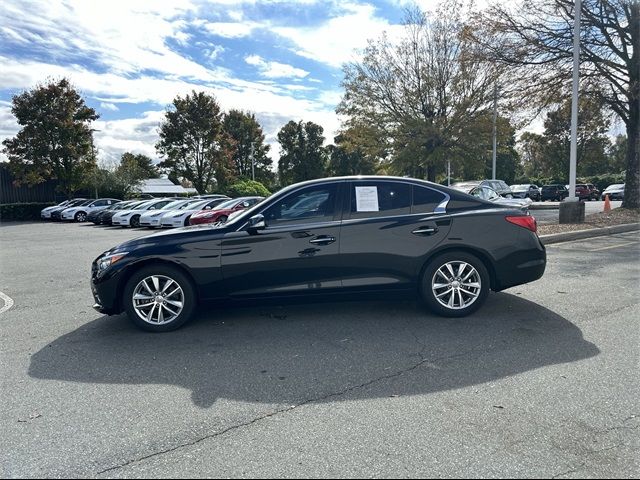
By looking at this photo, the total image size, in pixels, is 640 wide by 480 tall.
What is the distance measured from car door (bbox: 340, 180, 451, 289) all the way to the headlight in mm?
2352

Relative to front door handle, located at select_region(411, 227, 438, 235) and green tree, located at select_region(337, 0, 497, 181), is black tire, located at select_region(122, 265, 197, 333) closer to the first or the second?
front door handle, located at select_region(411, 227, 438, 235)

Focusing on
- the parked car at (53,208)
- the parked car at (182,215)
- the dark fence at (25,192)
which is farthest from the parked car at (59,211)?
the parked car at (182,215)

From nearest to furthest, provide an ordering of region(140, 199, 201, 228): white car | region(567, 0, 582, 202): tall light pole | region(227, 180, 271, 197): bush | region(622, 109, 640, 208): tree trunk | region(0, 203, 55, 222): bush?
1. region(567, 0, 582, 202): tall light pole
2. region(622, 109, 640, 208): tree trunk
3. region(140, 199, 201, 228): white car
4. region(0, 203, 55, 222): bush
5. region(227, 180, 271, 197): bush

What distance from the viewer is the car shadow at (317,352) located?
376 centimetres

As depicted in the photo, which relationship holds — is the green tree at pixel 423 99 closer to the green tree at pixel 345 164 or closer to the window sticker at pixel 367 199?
the window sticker at pixel 367 199

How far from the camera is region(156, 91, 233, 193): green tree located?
134 feet

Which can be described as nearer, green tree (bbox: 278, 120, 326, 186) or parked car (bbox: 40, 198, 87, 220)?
parked car (bbox: 40, 198, 87, 220)

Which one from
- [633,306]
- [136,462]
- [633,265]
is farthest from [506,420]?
[633,265]

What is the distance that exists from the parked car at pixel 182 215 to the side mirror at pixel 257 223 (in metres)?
17.1

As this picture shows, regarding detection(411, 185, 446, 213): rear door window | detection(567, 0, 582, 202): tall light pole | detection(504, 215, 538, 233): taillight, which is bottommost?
detection(504, 215, 538, 233): taillight

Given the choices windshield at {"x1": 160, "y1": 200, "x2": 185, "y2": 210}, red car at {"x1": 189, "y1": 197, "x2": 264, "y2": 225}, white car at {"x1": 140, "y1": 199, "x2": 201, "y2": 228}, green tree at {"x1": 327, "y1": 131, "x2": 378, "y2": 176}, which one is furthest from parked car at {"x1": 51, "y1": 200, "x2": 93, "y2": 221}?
green tree at {"x1": 327, "y1": 131, "x2": 378, "y2": 176}

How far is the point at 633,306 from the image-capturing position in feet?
19.0

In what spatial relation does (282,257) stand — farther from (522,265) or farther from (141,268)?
(522,265)

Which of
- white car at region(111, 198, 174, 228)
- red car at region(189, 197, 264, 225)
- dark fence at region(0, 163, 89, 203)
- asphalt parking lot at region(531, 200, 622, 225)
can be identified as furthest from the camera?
dark fence at region(0, 163, 89, 203)
